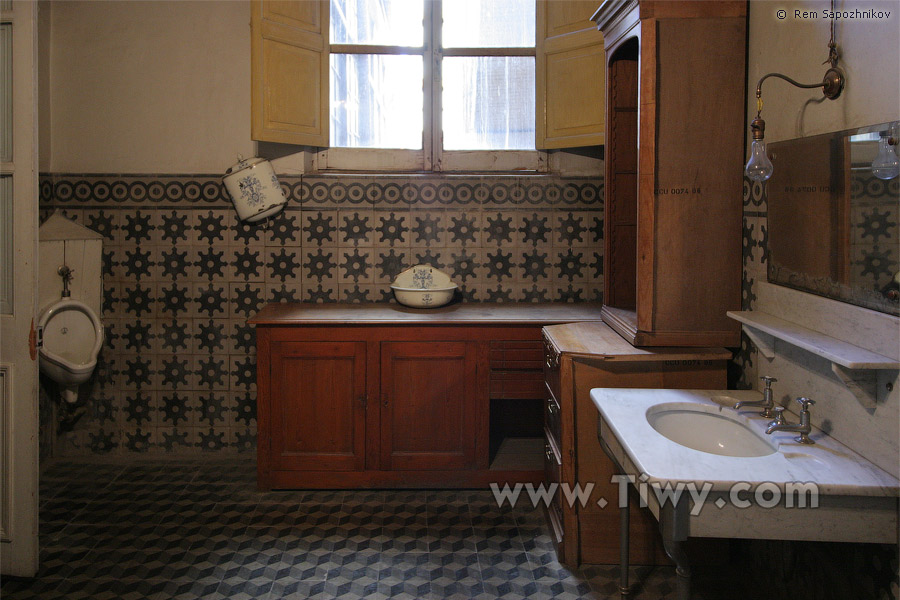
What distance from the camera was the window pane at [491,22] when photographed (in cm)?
403

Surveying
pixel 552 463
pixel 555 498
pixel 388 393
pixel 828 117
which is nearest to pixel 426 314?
pixel 388 393

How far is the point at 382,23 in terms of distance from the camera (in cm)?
404

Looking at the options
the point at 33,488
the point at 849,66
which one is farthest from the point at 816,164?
the point at 33,488

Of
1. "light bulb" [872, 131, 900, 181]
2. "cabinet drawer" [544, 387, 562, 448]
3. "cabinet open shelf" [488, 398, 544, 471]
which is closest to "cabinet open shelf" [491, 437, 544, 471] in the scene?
"cabinet open shelf" [488, 398, 544, 471]

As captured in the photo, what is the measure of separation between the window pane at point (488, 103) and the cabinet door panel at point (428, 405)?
1.27 m

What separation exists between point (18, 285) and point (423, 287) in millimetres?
1872

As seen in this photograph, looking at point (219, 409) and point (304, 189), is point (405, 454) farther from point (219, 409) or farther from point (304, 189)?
point (304, 189)

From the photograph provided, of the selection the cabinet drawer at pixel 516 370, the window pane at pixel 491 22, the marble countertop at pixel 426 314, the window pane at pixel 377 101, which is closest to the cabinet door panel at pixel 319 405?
the marble countertop at pixel 426 314

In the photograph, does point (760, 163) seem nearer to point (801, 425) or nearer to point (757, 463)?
point (801, 425)

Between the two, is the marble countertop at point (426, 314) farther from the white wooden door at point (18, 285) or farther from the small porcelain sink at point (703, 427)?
the small porcelain sink at point (703, 427)

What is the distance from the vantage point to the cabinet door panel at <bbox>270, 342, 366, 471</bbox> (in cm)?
345

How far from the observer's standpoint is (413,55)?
4047 millimetres

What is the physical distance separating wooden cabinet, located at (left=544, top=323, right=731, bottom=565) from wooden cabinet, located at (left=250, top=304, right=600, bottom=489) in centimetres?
66

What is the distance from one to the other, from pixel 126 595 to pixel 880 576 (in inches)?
91.7
